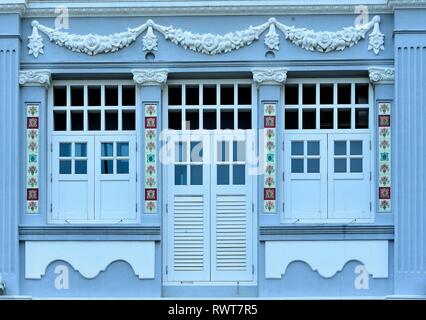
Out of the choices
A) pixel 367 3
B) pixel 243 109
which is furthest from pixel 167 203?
pixel 367 3

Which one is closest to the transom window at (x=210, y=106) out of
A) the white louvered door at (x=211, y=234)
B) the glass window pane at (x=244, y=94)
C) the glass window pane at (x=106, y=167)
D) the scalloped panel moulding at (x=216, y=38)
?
the glass window pane at (x=244, y=94)

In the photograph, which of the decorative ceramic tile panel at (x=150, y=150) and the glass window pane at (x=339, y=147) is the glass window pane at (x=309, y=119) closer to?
the glass window pane at (x=339, y=147)

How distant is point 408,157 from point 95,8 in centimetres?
512

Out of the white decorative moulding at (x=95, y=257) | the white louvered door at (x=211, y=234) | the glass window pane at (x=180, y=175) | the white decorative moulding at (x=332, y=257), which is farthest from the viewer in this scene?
the glass window pane at (x=180, y=175)

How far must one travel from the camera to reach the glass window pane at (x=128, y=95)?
16953 millimetres

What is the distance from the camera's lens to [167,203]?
54.9 ft

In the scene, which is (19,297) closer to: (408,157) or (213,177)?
(213,177)

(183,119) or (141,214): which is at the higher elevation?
(183,119)

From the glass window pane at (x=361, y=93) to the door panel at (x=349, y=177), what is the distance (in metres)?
0.53

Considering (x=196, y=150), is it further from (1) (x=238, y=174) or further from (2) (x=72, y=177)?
(2) (x=72, y=177)

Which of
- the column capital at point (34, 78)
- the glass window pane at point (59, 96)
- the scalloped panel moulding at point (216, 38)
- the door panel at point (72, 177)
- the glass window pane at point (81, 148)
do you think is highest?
the scalloped panel moulding at point (216, 38)

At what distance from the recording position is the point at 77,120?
17.0m

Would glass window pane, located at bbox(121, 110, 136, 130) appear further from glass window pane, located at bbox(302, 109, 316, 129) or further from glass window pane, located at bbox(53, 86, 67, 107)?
glass window pane, located at bbox(302, 109, 316, 129)

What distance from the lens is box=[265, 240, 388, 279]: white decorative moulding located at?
16.3 m
